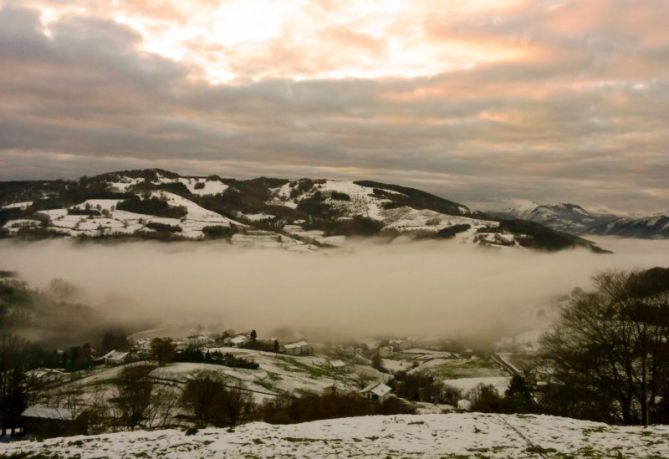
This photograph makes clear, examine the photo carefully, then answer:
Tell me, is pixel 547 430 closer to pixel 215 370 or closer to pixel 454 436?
pixel 454 436

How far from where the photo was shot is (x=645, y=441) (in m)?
22.3

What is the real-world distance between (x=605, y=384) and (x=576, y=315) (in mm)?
5844

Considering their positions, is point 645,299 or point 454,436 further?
point 645,299

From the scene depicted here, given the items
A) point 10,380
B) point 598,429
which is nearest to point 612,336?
point 598,429

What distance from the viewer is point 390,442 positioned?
78.7 feet

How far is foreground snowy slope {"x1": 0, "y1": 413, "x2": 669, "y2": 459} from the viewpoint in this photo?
2148 cm

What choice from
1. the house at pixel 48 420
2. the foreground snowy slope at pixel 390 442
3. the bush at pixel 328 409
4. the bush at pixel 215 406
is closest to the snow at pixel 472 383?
the bush at pixel 328 409

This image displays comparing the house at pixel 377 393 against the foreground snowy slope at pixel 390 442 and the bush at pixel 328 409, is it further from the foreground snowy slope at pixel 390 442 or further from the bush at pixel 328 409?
the foreground snowy slope at pixel 390 442

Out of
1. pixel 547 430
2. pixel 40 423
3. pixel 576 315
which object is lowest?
pixel 40 423

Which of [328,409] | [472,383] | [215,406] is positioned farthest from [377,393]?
[215,406]

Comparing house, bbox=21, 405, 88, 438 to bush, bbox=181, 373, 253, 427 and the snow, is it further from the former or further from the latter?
the snow

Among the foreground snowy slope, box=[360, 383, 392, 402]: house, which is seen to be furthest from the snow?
the foreground snowy slope

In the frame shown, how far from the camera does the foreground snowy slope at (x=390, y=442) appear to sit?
70.5 ft

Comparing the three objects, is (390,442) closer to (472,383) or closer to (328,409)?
(328,409)
